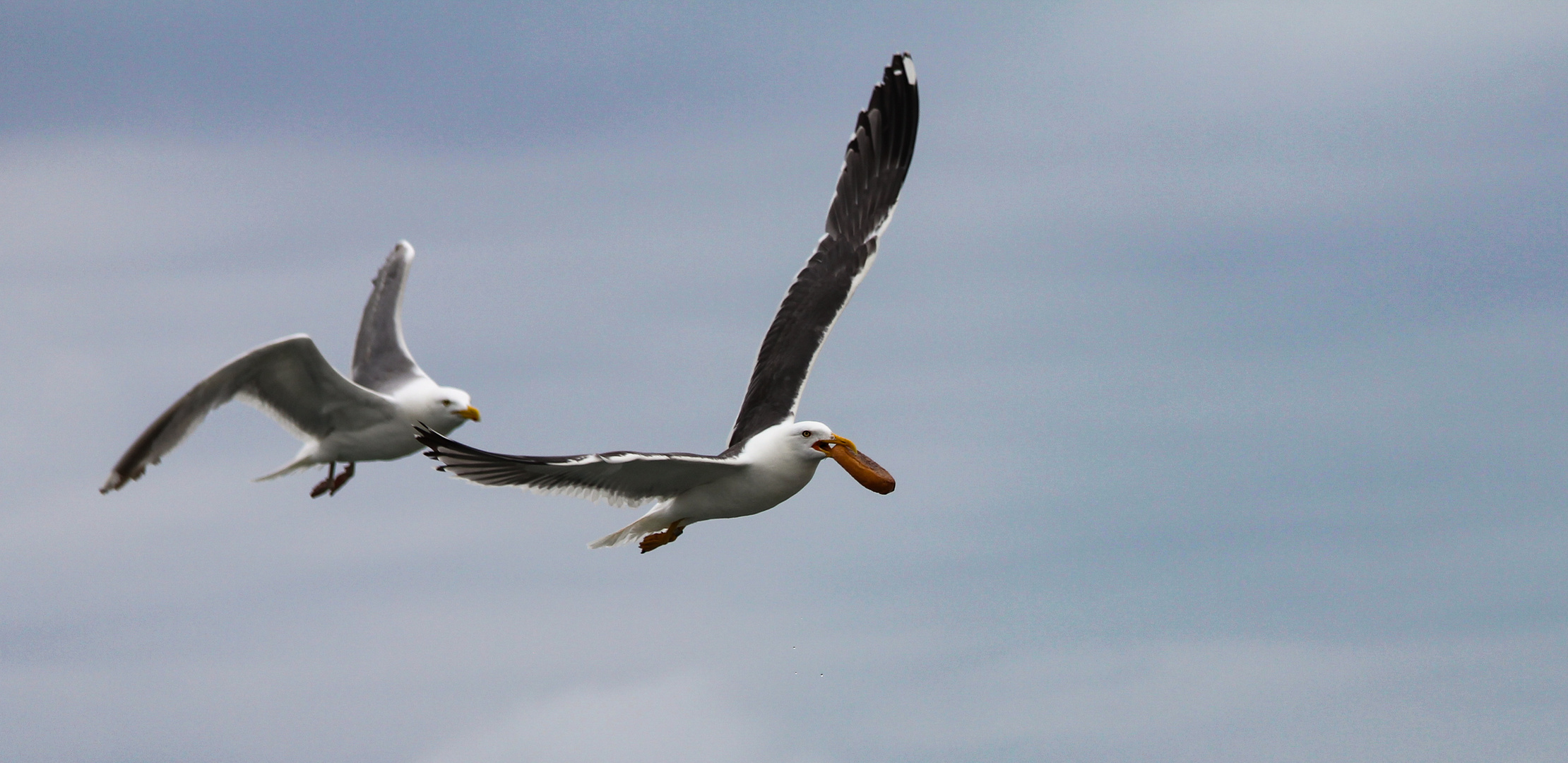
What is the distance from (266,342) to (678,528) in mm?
4834

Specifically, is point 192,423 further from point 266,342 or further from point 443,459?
point 443,459

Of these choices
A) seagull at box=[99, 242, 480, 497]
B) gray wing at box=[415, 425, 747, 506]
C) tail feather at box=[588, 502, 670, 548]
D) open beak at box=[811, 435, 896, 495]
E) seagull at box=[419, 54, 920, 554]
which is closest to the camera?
gray wing at box=[415, 425, 747, 506]

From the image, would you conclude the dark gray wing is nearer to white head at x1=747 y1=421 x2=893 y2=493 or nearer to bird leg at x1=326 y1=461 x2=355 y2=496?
white head at x1=747 y1=421 x2=893 y2=493

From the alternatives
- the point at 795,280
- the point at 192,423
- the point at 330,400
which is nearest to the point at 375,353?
the point at 330,400

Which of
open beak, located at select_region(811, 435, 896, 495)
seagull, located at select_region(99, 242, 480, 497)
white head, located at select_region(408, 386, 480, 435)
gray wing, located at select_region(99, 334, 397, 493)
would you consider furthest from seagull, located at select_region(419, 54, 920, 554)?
gray wing, located at select_region(99, 334, 397, 493)

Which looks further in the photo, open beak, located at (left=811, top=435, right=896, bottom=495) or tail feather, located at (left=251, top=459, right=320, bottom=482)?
tail feather, located at (left=251, top=459, right=320, bottom=482)

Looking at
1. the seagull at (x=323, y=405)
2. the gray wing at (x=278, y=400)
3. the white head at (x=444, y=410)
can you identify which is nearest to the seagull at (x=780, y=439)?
the white head at (x=444, y=410)

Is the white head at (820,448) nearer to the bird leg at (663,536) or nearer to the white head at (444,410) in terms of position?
the bird leg at (663,536)

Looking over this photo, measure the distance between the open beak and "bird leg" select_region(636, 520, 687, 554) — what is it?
1.46 m

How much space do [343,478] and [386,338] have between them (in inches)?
80.0

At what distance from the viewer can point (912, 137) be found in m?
19.9

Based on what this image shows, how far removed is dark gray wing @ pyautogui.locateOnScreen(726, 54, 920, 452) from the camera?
17.1 meters

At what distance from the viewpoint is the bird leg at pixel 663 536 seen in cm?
1509

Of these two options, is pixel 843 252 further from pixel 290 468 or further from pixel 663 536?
pixel 290 468
